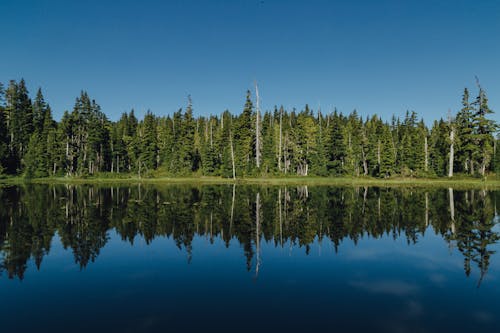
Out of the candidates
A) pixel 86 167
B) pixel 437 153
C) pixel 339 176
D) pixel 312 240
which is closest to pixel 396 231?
pixel 312 240

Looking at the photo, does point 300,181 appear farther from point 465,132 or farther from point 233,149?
point 465,132

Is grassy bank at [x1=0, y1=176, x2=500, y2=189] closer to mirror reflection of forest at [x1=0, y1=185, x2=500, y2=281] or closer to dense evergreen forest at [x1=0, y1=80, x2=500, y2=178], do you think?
dense evergreen forest at [x1=0, y1=80, x2=500, y2=178]

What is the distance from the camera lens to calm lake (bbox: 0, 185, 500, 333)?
7215 mm

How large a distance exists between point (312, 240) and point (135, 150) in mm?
71545

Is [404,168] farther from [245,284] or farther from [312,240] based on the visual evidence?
[245,284]

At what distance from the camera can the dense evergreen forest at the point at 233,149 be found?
63219 mm

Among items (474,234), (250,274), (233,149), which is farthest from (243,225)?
(233,149)

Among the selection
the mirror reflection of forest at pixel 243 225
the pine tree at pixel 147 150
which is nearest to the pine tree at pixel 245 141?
the pine tree at pixel 147 150

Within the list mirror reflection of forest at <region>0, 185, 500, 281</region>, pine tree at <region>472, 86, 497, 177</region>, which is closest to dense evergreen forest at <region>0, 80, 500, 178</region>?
pine tree at <region>472, 86, 497, 177</region>

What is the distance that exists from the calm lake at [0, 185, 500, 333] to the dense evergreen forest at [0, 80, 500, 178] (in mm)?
45427

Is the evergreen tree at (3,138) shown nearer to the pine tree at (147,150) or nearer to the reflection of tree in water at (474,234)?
the pine tree at (147,150)

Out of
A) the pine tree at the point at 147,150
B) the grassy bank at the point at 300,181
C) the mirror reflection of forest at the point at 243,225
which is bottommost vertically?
the mirror reflection of forest at the point at 243,225

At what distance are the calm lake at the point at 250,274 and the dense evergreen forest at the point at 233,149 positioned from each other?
1788 inches

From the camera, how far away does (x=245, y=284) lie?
945 cm
